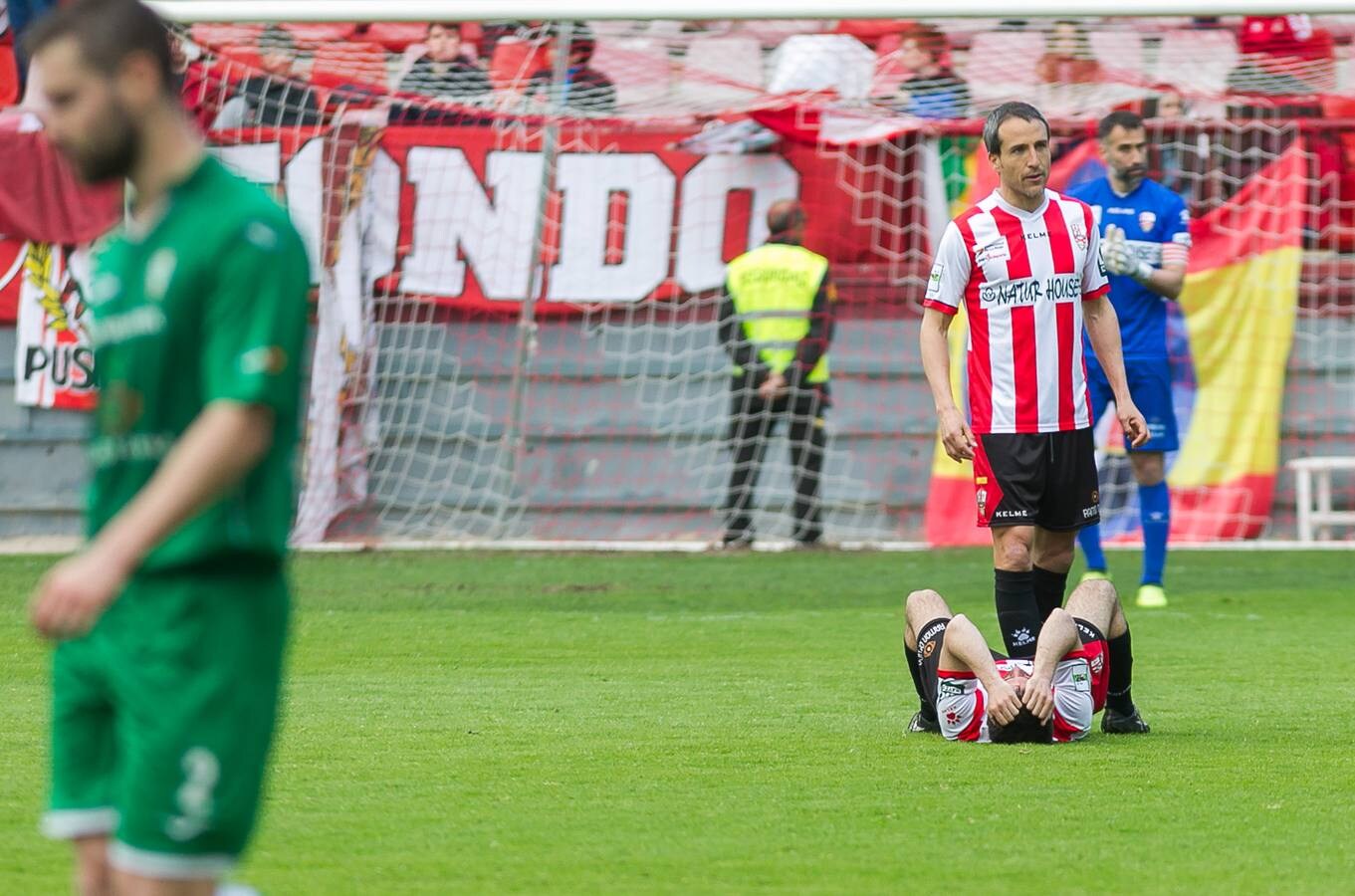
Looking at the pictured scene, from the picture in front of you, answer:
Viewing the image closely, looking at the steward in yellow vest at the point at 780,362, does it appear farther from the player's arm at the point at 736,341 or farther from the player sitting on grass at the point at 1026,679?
the player sitting on grass at the point at 1026,679

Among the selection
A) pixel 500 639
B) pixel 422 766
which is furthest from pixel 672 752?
pixel 500 639

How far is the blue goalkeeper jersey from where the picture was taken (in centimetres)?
919

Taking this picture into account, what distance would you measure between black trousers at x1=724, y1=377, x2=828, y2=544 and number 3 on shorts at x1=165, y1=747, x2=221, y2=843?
33.3 ft

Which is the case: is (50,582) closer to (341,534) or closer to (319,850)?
(319,850)

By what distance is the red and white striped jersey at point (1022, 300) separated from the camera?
6.37 m

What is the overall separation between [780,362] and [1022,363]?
6.35m

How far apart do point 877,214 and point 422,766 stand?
833 centimetres

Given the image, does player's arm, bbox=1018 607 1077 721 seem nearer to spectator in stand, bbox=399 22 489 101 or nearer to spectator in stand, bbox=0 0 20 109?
spectator in stand, bbox=399 22 489 101

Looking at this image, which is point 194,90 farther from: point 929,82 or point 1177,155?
point 1177,155

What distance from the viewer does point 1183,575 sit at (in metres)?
11.0

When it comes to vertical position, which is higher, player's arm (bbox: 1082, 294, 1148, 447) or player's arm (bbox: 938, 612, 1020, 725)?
player's arm (bbox: 1082, 294, 1148, 447)

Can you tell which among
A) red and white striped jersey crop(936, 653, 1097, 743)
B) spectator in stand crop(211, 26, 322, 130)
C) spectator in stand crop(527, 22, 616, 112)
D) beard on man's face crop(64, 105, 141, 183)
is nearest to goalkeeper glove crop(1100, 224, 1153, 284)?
red and white striped jersey crop(936, 653, 1097, 743)

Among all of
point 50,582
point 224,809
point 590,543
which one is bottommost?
point 590,543

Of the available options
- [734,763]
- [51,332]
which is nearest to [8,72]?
[51,332]
